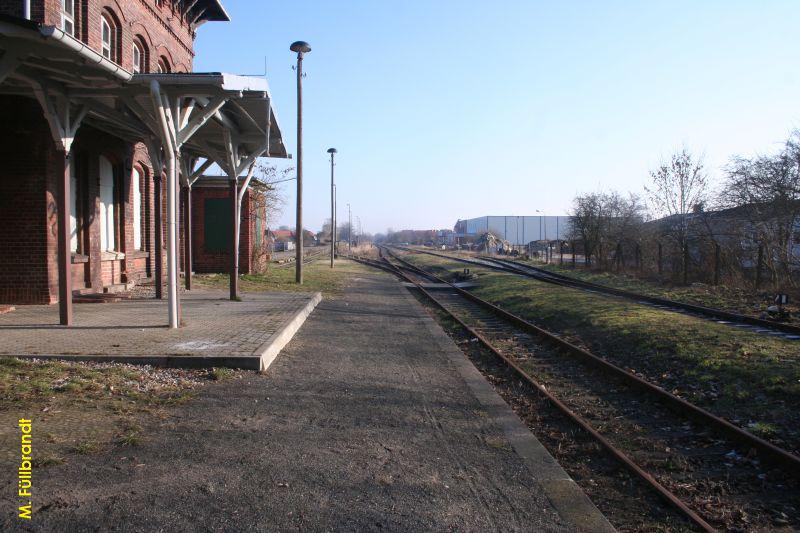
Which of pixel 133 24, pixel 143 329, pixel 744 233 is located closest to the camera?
pixel 143 329

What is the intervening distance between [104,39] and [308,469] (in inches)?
538

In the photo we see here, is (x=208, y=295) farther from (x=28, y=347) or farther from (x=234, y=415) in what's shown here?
(x=234, y=415)

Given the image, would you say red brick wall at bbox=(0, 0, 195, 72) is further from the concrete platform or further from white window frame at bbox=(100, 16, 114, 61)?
the concrete platform

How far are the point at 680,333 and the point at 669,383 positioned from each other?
2720mm

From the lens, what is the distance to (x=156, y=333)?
9250mm

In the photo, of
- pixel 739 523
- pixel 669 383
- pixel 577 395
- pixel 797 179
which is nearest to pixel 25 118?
pixel 577 395

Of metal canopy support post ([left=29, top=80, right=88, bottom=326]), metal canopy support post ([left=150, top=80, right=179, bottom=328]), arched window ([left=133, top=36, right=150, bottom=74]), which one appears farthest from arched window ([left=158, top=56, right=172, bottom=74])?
metal canopy support post ([left=150, top=80, right=179, bottom=328])

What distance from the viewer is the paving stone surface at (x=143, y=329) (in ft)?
25.9

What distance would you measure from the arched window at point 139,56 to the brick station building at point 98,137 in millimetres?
28

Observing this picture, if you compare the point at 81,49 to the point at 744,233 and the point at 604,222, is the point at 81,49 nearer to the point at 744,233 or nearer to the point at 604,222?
the point at 744,233

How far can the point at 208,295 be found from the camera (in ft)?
50.6

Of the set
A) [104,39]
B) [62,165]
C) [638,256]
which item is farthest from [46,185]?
[638,256]

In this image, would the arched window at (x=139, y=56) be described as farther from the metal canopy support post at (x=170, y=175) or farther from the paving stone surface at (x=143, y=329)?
the metal canopy support post at (x=170, y=175)

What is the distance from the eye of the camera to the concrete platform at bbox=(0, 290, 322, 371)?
24.9 feet
